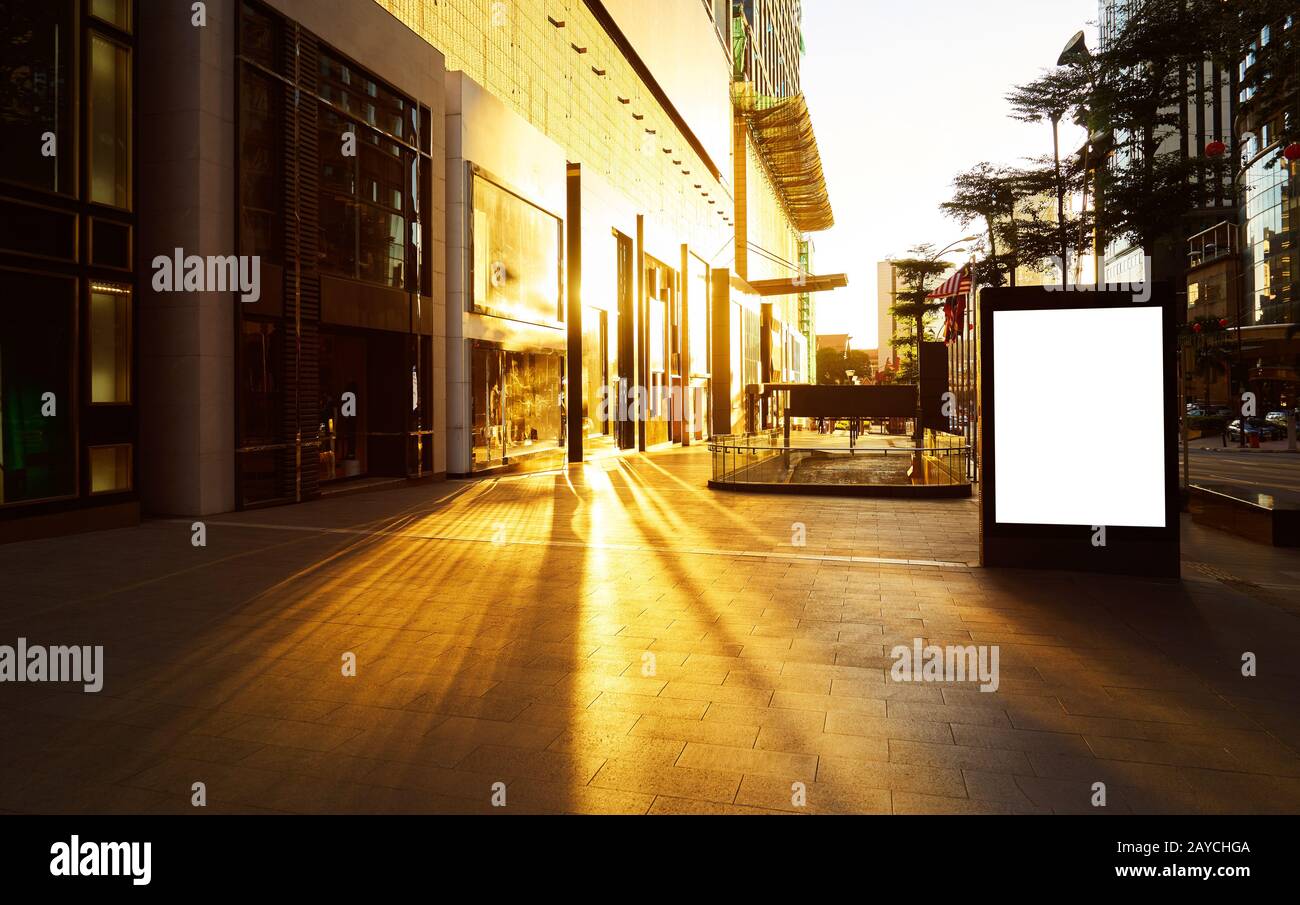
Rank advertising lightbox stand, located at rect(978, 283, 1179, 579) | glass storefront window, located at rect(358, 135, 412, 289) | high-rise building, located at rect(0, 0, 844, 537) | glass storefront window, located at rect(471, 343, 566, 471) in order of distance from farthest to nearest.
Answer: glass storefront window, located at rect(471, 343, 566, 471), glass storefront window, located at rect(358, 135, 412, 289), high-rise building, located at rect(0, 0, 844, 537), advertising lightbox stand, located at rect(978, 283, 1179, 579)

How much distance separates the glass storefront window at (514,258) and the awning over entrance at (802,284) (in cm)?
3472

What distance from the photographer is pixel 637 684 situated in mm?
5523

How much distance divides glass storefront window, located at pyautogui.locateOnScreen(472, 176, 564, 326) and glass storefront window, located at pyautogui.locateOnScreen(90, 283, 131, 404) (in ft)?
32.8

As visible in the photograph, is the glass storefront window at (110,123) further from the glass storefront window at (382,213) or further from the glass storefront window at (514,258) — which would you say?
the glass storefront window at (514,258)

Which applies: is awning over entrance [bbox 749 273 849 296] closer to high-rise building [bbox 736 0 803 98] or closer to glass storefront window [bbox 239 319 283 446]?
high-rise building [bbox 736 0 803 98]

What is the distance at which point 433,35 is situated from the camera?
20906mm

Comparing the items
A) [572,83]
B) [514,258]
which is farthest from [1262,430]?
[514,258]

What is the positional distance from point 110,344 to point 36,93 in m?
3.40

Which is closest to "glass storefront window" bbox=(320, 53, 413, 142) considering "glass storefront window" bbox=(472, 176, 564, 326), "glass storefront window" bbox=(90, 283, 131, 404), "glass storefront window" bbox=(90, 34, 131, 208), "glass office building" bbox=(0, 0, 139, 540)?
"glass storefront window" bbox=(472, 176, 564, 326)

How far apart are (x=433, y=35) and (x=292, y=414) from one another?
10.8 meters

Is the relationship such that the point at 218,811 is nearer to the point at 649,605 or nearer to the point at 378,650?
the point at 378,650

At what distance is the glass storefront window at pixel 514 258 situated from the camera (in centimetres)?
2253

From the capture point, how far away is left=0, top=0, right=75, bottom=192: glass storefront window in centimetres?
1129

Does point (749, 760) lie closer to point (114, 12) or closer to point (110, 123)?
point (110, 123)
